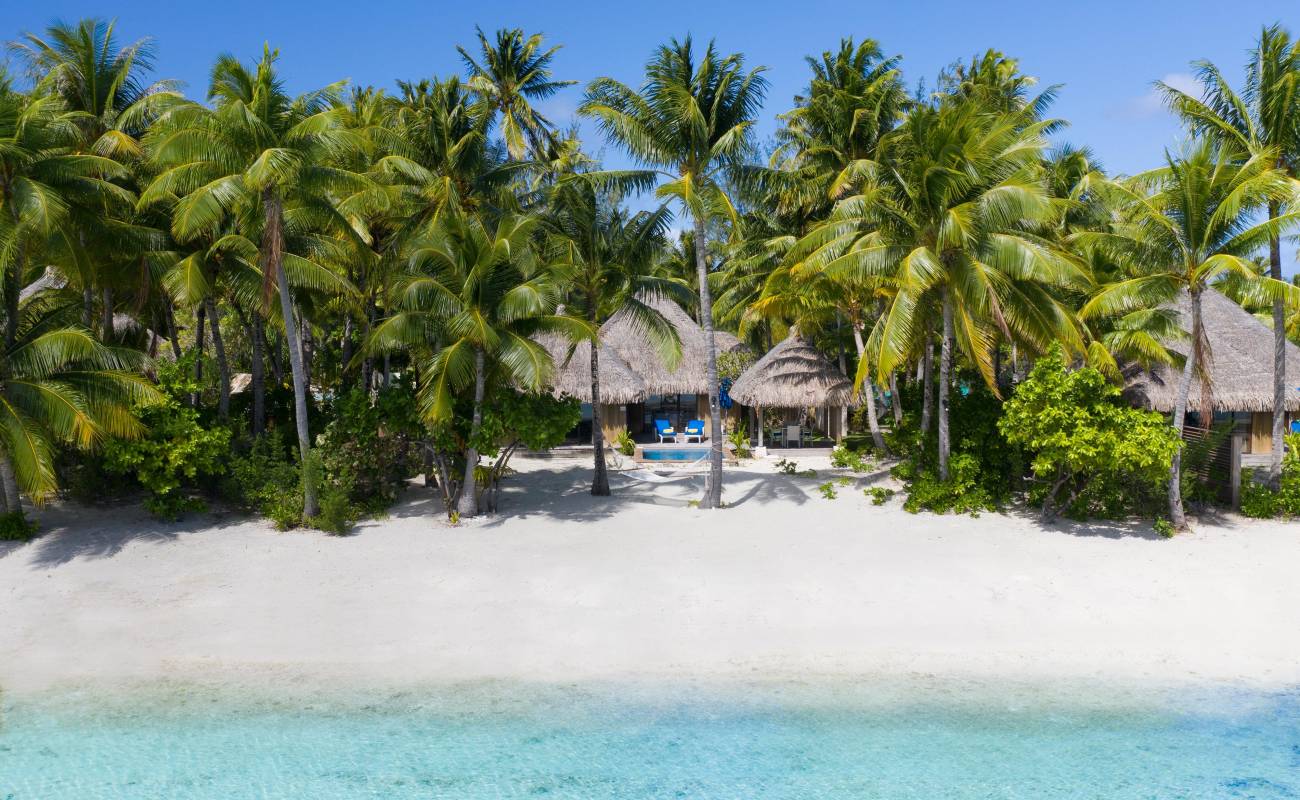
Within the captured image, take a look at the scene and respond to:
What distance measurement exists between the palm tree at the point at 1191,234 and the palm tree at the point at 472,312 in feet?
27.1

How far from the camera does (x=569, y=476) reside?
18.2 metres

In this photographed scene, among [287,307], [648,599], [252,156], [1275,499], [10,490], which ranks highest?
[252,156]

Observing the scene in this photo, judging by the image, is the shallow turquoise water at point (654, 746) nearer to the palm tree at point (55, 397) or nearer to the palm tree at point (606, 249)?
the palm tree at point (55, 397)

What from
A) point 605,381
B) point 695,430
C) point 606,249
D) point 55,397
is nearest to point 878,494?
point 606,249

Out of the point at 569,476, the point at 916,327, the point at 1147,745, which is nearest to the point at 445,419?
the point at 569,476

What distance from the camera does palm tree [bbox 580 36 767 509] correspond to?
1374 cm

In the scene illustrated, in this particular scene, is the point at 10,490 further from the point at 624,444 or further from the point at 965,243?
the point at 965,243

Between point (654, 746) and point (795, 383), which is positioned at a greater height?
point (795, 383)

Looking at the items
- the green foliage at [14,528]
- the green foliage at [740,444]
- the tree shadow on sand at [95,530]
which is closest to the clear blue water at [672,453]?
the green foliage at [740,444]

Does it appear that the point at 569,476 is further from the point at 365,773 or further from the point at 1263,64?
the point at 1263,64

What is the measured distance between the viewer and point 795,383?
70.0 ft

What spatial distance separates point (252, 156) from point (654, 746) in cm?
984

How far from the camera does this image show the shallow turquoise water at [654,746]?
21.9 feet

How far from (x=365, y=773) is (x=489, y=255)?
7.80 m
